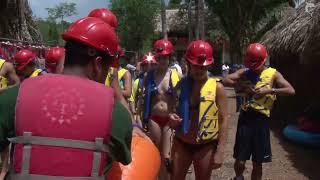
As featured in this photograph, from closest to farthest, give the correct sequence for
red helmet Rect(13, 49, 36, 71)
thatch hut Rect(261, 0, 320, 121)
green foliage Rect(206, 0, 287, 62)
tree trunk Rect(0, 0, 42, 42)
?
red helmet Rect(13, 49, 36, 71), thatch hut Rect(261, 0, 320, 121), tree trunk Rect(0, 0, 42, 42), green foliage Rect(206, 0, 287, 62)

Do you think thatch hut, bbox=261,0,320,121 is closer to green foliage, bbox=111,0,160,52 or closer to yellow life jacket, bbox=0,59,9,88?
yellow life jacket, bbox=0,59,9,88

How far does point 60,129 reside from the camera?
2283 millimetres

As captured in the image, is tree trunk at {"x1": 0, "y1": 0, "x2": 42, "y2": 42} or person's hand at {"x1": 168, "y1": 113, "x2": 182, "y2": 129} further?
tree trunk at {"x1": 0, "y1": 0, "x2": 42, "y2": 42}

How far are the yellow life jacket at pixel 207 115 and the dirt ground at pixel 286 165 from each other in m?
2.84

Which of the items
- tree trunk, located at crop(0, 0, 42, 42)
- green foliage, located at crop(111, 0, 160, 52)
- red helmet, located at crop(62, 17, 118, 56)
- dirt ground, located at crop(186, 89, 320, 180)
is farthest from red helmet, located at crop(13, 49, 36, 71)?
green foliage, located at crop(111, 0, 160, 52)

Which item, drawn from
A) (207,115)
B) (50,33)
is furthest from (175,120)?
(50,33)

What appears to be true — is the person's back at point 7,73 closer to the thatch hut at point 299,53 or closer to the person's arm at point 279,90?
the person's arm at point 279,90

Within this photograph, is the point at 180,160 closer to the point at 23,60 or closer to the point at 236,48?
the point at 23,60

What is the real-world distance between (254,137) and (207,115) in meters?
1.61

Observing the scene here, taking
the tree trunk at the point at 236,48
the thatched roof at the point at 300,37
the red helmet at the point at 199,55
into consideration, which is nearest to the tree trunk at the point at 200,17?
Answer: the tree trunk at the point at 236,48

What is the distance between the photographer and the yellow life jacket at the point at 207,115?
514 centimetres

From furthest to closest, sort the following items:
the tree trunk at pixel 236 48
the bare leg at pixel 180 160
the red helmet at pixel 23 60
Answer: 1. the tree trunk at pixel 236 48
2. the red helmet at pixel 23 60
3. the bare leg at pixel 180 160

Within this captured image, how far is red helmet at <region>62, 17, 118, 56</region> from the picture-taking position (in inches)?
96.9

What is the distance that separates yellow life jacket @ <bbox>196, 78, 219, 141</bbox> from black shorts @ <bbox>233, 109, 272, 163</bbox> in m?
1.51
